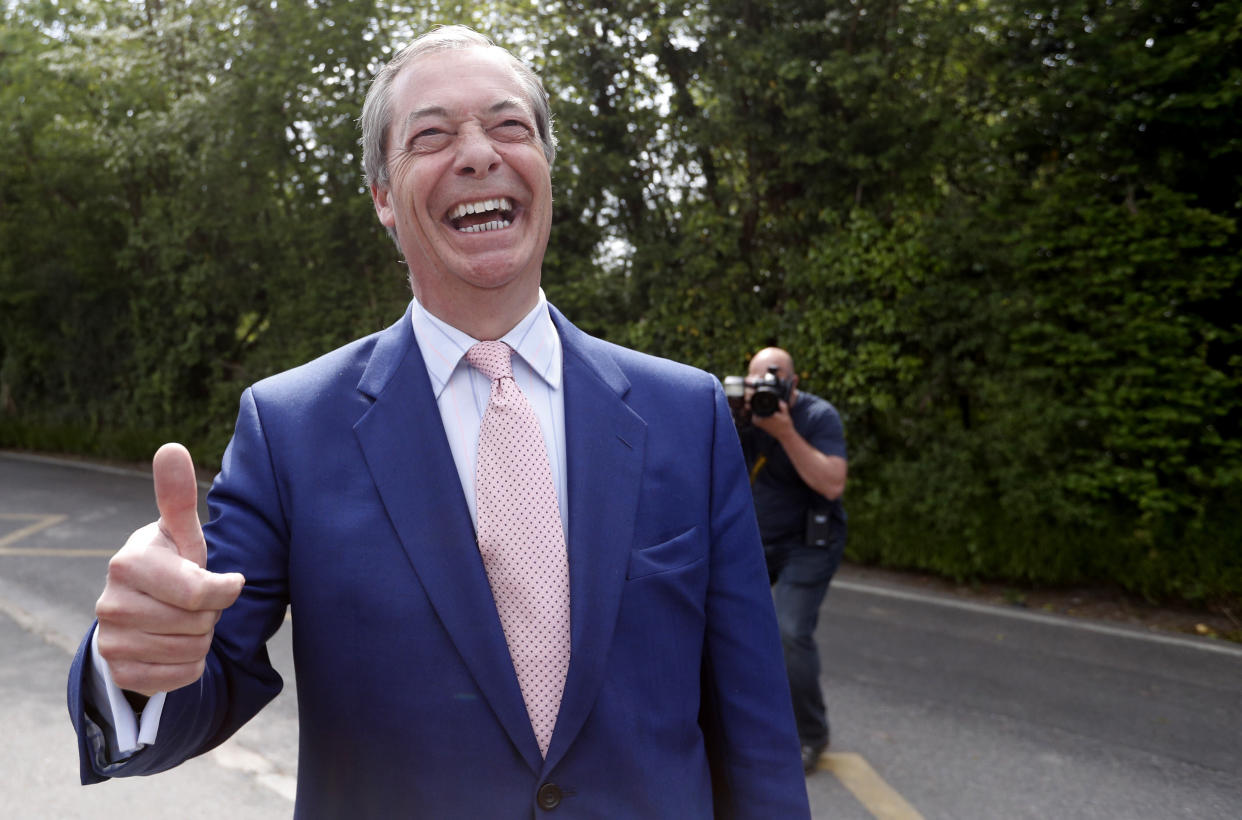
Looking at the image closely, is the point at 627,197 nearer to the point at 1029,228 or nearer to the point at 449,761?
the point at 1029,228

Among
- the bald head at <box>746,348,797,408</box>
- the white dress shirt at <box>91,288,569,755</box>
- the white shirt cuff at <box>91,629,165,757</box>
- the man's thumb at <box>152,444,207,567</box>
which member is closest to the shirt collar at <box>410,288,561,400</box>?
the white dress shirt at <box>91,288,569,755</box>

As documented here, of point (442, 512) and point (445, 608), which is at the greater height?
point (442, 512)

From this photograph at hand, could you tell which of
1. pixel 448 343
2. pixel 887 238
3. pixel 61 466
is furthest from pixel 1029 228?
pixel 61 466

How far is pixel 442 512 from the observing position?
1503 millimetres

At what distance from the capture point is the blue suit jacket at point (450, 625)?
4.72 feet

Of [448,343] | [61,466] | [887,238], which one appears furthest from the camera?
[61,466]

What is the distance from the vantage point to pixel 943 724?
5.26m

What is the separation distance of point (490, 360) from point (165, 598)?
66 centimetres

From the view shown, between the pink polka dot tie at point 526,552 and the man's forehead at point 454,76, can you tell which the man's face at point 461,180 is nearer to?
the man's forehead at point 454,76

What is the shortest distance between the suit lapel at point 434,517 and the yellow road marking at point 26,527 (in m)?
9.71

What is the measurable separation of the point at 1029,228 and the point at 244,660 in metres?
8.07

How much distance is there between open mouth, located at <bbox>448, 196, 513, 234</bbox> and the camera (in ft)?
5.46

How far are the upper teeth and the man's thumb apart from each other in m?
0.63

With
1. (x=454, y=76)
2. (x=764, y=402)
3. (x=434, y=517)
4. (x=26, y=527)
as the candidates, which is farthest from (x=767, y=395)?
(x=26, y=527)
